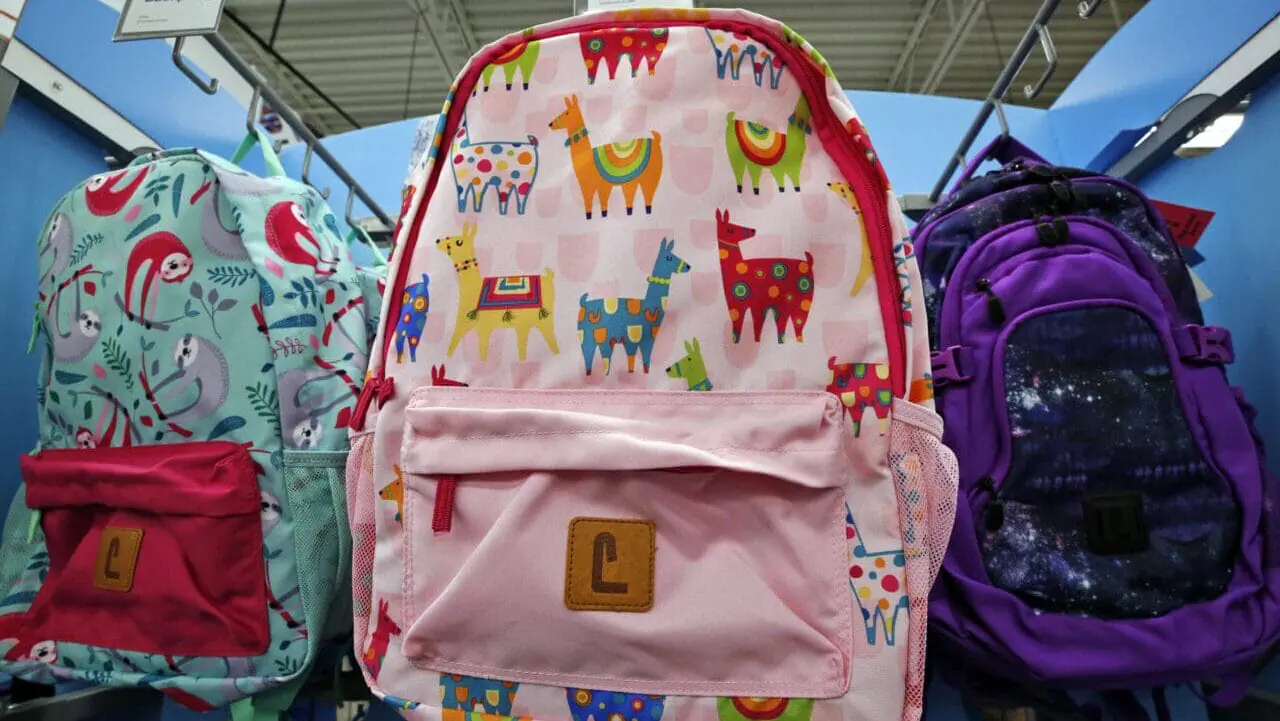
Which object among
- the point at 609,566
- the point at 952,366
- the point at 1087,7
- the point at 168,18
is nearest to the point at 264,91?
the point at 168,18

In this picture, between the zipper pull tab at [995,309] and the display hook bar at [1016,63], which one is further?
the display hook bar at [1016,63]

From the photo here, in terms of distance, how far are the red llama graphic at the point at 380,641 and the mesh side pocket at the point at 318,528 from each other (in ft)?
0.28

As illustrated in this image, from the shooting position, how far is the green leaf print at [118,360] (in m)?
0.60

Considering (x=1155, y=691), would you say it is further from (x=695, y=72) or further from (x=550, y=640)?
(x=695, y=72)

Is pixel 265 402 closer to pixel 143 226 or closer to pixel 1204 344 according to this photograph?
pixel 143 226

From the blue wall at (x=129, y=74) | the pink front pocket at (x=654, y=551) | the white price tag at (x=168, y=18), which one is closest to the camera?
the pink front pocket at (x=654, y=551)

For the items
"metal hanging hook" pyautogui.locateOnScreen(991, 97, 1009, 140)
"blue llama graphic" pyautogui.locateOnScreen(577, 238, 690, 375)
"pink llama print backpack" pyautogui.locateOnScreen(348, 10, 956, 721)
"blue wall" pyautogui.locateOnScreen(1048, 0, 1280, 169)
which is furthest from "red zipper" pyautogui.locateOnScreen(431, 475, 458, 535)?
"blue wall" pyautogui.locateOnScreen(1048, 0, 1280, 169)

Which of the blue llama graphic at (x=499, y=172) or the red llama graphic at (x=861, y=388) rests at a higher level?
the blue llama graphic at (x=499, y=172)

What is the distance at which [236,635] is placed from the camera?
1.79 feet

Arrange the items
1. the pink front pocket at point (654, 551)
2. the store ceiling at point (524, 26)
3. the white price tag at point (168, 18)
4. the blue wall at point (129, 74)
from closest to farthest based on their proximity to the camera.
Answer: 1. the pink front pocket at point (654, 551)
2. the white price tag at point (168, 18)
3. the blue wall at point (129, 74)
4. the store ceiling at point (524, 26)

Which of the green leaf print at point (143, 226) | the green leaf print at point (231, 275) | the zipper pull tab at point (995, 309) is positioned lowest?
the zipper pull tab at point (995, 309)

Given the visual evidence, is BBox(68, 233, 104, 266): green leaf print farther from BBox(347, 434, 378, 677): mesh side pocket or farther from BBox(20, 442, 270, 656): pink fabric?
BBox(347, 434, 378, 677): mesh side pocket

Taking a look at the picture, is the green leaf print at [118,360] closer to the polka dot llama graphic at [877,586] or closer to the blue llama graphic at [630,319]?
the blue llama graphic at [630,319]

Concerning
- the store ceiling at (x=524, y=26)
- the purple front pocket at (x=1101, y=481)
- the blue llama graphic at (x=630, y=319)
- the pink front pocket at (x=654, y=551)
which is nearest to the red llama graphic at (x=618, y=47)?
the blue llama graphic at (x=630, y=319)
